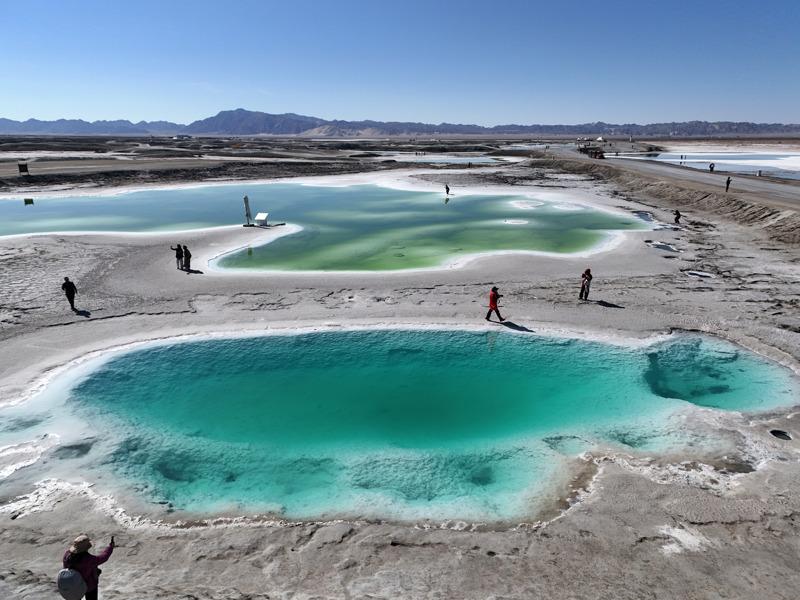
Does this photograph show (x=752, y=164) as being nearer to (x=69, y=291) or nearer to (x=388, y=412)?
(x=388, y=412)

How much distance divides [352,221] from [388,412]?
26544 mm

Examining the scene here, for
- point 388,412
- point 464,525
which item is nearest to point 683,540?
point 464,525

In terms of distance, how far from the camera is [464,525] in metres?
8.62

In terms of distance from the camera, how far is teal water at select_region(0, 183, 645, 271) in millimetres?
27281

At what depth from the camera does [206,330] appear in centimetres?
1709

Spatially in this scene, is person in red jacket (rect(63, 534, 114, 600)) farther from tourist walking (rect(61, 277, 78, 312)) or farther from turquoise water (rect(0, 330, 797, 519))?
tourist walking (rect(61, 277, 78, 312))

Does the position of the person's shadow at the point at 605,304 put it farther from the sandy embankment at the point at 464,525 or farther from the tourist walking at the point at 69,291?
the tourist walking at the point at 69,291

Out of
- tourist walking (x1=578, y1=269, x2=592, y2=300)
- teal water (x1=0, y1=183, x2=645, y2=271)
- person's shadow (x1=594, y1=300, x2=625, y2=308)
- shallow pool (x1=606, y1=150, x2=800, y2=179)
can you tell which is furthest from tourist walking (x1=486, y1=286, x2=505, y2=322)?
shallow pool (x1=606, y1=150, x2=800, y2=179)

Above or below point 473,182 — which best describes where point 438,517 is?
below

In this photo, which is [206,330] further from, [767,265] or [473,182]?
[473,182]

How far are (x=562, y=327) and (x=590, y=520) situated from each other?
9456mm

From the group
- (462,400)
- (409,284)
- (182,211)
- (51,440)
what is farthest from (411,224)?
(51,440)

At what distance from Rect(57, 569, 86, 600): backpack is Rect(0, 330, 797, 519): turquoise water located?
10.4 feet

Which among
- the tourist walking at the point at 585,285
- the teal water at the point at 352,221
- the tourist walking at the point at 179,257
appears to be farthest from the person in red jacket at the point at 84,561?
the tourist walking at the point at 179,257
